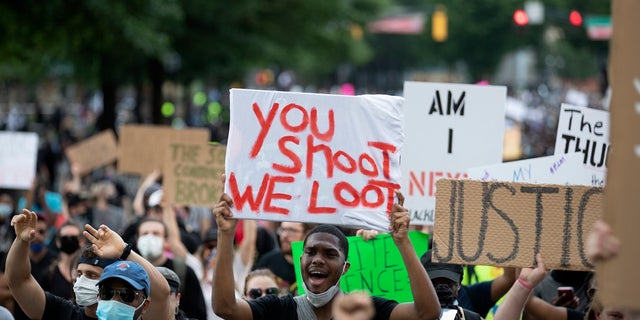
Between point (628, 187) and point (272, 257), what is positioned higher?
point (628, 187)

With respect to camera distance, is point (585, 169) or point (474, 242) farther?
point (585, 169)

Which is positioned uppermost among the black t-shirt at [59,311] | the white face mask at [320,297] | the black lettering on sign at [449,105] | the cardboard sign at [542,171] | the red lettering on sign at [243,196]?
the black lettering on sign at [449,105]

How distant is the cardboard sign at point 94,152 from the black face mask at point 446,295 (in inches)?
430

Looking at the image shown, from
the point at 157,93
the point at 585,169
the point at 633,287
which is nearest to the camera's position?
the point at 633,287

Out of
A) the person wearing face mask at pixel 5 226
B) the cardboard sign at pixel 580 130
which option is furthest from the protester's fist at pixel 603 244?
the person wearing face mask at pixel 5 226

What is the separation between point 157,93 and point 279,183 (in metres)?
25.2

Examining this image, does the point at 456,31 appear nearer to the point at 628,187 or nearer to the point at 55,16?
the point at 55,16

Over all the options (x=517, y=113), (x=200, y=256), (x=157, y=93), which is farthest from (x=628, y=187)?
(x=517, y=113)

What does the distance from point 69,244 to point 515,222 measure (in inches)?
150

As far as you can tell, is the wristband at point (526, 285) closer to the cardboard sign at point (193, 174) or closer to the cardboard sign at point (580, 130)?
the cardboard sign at point (580, 130)

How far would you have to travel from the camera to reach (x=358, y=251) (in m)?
7.35

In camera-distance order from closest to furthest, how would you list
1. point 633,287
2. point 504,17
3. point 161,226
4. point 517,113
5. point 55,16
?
1. point 633,287
2. point 161,226
3. point 55,16
4. point 517,113
5. point 504,17

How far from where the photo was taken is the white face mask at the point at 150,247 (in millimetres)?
8539

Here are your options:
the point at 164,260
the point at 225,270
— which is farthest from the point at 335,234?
the point at 164,260
